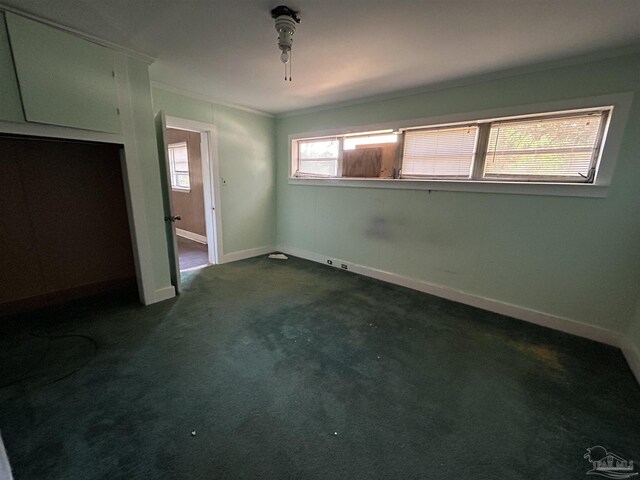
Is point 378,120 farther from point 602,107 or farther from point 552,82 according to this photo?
point 602,107

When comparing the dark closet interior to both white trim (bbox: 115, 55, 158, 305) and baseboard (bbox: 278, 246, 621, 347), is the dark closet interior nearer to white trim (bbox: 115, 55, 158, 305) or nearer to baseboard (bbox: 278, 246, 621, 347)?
white trim (bbox: 115, 55, 158, 305)

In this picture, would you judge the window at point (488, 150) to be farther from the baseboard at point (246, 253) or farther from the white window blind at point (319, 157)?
the baseboard at point (246, 253)

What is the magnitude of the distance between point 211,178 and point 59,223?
1840 millimetres

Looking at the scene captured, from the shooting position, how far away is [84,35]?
209 cm

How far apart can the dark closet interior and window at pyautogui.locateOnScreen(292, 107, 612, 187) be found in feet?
10.1

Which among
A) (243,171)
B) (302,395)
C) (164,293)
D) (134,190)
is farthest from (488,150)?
(164,293)

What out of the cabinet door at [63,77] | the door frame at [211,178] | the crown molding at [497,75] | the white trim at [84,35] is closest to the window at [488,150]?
the crown molding at [497,75]

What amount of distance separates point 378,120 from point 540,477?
355 cm

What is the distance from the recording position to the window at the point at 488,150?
234 cm

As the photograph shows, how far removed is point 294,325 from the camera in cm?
254

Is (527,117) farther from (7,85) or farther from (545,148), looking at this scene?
(7,85)

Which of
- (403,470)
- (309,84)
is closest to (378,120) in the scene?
(309,84)

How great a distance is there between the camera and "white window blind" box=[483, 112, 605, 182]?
2.32 meters

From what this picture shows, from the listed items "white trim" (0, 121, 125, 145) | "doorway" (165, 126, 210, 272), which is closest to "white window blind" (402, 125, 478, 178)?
"white trim" (0, 121, 125, 145)
